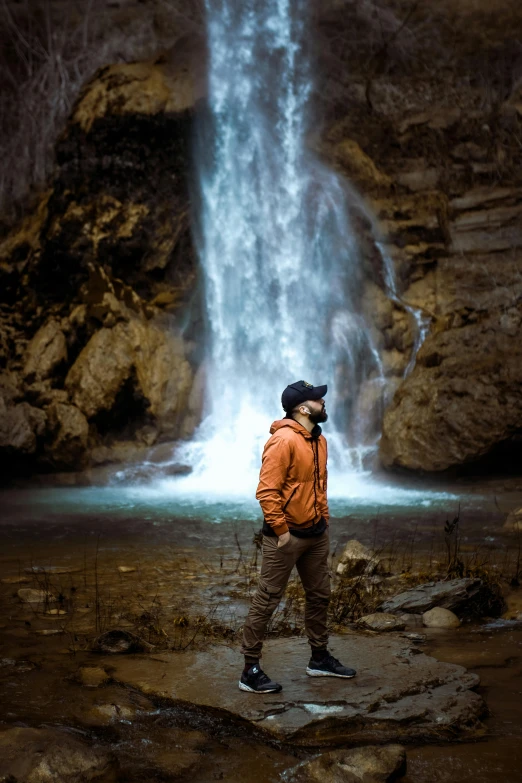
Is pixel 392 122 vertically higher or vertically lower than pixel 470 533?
higher

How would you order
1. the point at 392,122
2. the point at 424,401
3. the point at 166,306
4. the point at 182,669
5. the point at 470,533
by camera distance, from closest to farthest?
the point at 182,669 → the point at 470,533 → the point at 424,401 → the point at 166,306 → the point at 392,122

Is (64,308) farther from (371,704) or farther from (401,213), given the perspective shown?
(371,704)

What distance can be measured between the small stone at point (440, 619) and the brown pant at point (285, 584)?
1.54 metres

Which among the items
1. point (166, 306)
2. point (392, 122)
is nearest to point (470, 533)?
point (166, 306)

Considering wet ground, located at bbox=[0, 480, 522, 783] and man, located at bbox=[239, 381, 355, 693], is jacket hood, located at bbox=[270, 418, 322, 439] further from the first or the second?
wet ground, located at bbox=[0, 480, 522, 783]

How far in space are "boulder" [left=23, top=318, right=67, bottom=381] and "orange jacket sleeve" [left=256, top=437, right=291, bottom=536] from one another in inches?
535

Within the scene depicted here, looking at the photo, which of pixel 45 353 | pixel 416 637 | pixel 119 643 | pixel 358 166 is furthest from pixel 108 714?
pixel 358 166

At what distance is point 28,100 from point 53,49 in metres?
2.21

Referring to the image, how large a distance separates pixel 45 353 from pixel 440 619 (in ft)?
43.7

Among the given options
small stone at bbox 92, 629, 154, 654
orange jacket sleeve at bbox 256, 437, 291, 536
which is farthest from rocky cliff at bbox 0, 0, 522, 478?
orange jacket sleeve at bbox 256, 437, 291, 536

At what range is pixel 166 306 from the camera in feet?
61.2

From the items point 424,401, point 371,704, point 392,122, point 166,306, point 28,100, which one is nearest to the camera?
point 371,704

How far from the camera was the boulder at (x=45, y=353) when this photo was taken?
16.9 meters

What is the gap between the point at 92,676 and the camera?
443cm
